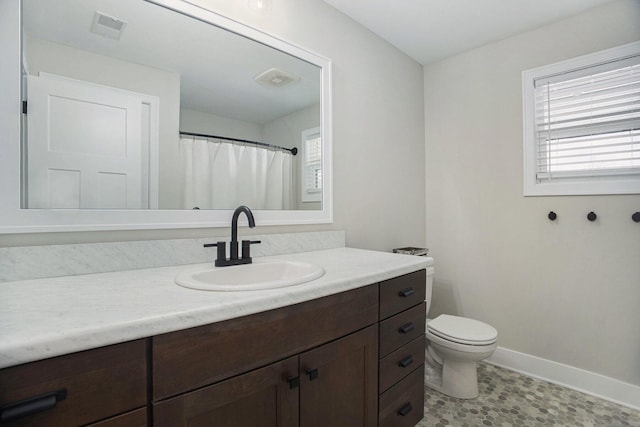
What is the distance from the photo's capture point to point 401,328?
1394 mm

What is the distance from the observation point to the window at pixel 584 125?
1.83m

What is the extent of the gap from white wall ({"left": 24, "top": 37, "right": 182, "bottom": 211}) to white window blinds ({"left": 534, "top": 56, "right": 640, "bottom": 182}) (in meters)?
2.29

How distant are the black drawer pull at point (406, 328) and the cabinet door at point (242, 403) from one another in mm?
625

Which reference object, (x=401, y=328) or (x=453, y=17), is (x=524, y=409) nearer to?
(x=401, y=328)

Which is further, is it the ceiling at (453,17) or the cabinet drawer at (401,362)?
the ceiling at (453,17)

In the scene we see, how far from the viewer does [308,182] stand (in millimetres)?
1812

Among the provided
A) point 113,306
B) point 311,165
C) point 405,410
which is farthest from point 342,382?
point 311,165

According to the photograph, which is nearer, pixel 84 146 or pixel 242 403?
pixel 242 403

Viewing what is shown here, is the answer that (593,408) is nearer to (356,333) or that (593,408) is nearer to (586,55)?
(356,333)

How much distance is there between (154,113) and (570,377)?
9.28 ft

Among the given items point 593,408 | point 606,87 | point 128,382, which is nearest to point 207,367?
point 128,382

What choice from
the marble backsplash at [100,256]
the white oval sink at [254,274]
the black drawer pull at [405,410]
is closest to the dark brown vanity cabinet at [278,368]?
the white oval sink at [254,274]

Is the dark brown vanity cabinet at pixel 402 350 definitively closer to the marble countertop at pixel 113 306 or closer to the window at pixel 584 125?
the marble countertop at pixel 113 306

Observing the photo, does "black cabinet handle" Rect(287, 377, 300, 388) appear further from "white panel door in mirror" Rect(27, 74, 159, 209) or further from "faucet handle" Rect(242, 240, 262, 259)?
"white panel door in mirror" Rect(27, 74, 159, 209)
